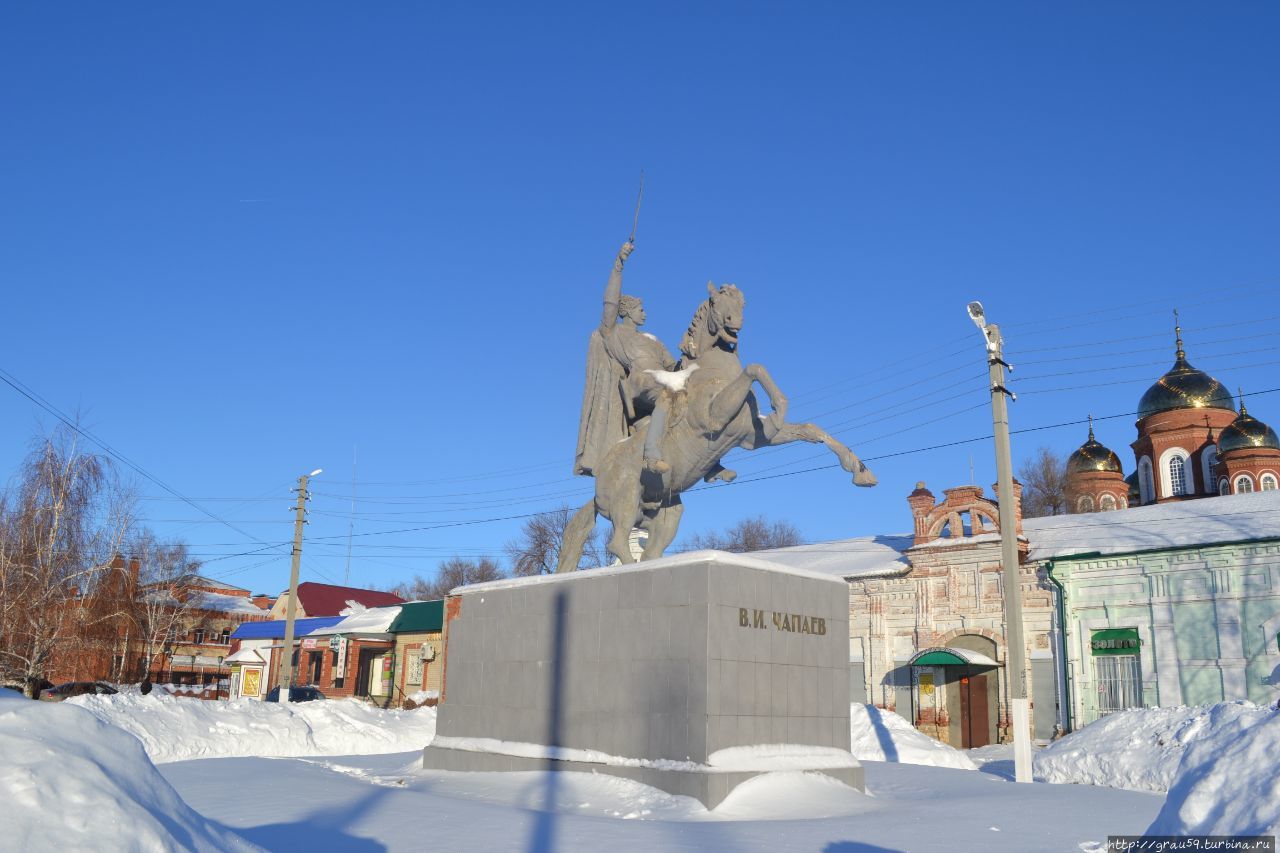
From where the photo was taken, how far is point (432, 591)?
70562 millimetres

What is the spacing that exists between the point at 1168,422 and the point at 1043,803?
41.9m

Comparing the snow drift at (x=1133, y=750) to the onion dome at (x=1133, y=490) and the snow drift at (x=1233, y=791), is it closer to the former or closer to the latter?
the snow drift at (x=1233, y=791)

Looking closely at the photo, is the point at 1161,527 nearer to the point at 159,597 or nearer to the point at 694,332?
the point at 694,332

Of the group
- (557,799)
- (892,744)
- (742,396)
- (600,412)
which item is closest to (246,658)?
(892,744)

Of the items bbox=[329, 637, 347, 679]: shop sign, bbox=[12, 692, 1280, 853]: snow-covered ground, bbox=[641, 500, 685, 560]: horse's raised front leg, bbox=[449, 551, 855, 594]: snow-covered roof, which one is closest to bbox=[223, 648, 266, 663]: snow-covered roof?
bbox=[329, 637, 347, 679]: shop sign

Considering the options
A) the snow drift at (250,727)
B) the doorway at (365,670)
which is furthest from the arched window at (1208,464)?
the snow drift at (250,727)

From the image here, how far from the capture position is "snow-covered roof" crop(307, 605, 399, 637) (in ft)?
121

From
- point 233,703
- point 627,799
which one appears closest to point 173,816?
point 627,799

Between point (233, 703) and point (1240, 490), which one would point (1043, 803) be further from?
point (1240, 490)

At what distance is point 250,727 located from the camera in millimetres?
16453

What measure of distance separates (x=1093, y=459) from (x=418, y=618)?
1164 inches

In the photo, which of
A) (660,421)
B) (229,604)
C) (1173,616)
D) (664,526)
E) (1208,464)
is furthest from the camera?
(229,604)

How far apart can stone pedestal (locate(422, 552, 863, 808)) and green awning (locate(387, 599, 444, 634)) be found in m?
24.2

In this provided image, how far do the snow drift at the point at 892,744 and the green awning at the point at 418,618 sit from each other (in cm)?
2056
